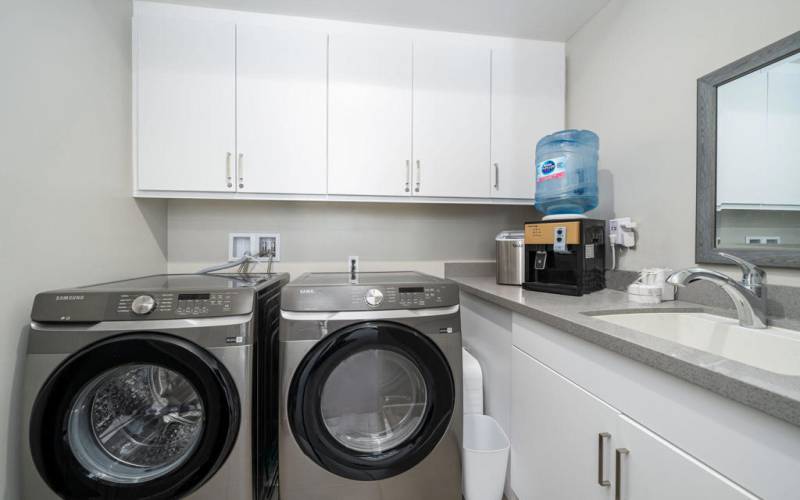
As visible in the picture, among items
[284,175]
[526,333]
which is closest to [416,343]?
[526,333]

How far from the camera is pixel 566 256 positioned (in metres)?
1.39

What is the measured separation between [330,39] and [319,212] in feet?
3.11

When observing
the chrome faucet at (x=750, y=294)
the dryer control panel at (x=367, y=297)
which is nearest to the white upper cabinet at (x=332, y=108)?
the dryer control panel at (x=367, y=297)

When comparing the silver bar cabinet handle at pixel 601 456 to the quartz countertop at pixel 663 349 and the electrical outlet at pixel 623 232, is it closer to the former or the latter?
the quartz countertop at pixel 663 349

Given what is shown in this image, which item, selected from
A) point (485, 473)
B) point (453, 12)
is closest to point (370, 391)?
point (485, 473)

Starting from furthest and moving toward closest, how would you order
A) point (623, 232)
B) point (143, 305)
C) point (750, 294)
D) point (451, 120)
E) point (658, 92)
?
point (451, 120), point (623, 232), point (658, 92), point (143, 305), point (750, 294)

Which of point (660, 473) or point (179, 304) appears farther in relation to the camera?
point (179, 304)

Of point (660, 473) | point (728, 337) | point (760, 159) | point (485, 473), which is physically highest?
point (760, 159)

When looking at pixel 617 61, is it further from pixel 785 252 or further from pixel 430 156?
pixel 785 252

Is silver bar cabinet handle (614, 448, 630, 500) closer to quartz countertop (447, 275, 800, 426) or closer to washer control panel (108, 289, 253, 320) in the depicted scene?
quartz countertop (447, 275, 800, 426)

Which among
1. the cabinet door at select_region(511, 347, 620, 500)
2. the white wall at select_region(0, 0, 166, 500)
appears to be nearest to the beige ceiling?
the white wall at select_region(0, 0, 166, 500)

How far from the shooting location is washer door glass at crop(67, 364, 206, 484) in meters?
1.03

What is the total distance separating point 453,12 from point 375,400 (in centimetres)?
193

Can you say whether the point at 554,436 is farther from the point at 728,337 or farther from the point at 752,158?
the point at 752,158
